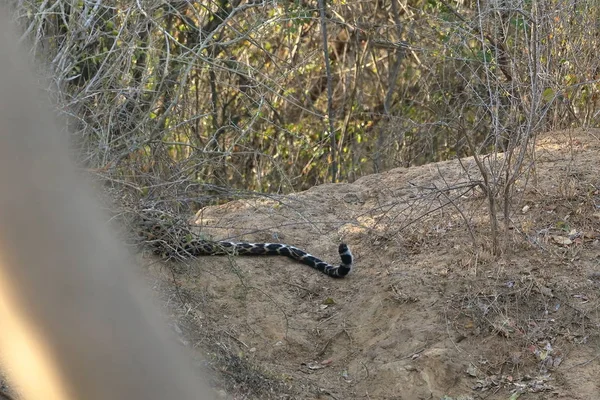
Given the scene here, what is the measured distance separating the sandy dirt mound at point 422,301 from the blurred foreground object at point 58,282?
451cm

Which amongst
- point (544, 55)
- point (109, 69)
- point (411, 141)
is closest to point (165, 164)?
point (109, 69)

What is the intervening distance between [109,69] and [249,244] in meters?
2.37

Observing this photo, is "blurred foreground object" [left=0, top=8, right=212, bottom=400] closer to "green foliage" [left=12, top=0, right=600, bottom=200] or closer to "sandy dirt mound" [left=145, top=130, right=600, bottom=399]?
"green foliage" [left=12, top=0, right=600, bottom=200]

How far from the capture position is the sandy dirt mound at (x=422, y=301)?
5.94 m

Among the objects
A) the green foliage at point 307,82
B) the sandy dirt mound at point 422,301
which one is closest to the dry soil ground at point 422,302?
the sandy dirt mound at point 422,301

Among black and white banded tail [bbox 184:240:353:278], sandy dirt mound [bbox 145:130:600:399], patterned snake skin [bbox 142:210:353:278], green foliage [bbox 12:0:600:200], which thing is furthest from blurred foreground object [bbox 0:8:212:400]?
black and white banded tail [bbox 184:240:353:278]

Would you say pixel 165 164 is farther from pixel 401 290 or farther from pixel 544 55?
pixel 544 55

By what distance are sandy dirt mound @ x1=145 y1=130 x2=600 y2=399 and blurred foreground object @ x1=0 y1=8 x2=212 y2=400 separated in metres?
4.51

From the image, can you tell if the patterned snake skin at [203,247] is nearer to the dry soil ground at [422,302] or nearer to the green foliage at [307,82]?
the dry soil ground at [422,302]

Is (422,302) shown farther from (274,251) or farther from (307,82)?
(307,82)

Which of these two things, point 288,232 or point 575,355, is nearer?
point 575,355

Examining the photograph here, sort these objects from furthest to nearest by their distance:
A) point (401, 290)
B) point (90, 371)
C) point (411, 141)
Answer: point (411, 141) → point (401, 290) → point (90, 371)

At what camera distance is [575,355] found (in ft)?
19.2

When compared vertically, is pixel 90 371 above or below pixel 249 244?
above
